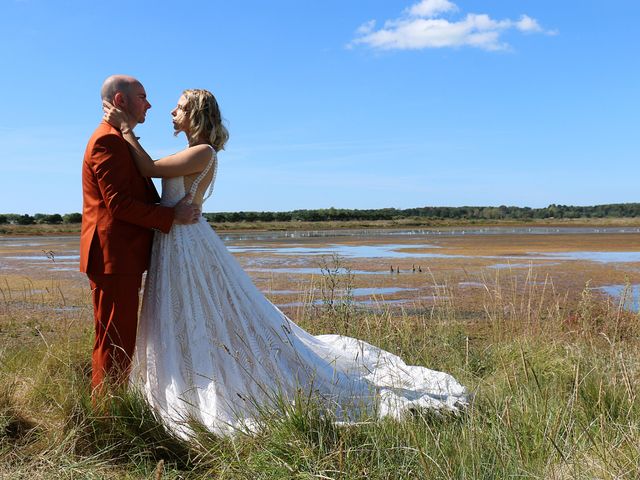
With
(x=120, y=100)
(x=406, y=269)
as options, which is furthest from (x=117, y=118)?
(x=406, y=269)

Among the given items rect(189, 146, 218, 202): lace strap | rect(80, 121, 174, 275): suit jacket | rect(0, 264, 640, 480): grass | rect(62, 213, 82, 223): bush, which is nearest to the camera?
rect(0, 264, 640, 480): grass

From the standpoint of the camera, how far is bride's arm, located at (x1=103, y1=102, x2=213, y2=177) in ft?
13.6

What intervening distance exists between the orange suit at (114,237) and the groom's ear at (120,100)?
14 centimetres

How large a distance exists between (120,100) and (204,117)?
530 mm

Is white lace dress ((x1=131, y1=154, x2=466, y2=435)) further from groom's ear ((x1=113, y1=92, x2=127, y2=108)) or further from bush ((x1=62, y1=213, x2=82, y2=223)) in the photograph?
bush ((x1=62, y1=213, x2=82, y2=223))

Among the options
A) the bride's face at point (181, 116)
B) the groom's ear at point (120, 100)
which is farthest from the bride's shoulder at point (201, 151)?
the groom's ear at point (120, 100)

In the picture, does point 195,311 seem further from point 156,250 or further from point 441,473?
point 441,473

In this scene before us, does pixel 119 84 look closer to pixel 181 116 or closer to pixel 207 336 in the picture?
pixel 181 116

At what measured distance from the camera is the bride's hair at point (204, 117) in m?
4.11

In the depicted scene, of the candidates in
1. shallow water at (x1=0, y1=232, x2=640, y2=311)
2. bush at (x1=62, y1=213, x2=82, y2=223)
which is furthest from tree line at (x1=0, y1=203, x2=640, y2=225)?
shallow water at (x1=0, y1=232, x2=640, y2=311)

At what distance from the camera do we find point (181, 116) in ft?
13.7

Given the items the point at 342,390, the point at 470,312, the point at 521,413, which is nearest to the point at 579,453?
the point at 521,413

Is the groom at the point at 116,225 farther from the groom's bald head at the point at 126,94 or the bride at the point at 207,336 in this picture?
the bride at the point at 207,336

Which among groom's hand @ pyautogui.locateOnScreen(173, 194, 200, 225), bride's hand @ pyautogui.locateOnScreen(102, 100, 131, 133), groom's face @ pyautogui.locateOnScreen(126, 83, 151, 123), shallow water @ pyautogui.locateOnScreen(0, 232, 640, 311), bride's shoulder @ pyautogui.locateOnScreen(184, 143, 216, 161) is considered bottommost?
shallow water @ pyautogui.locateOnScreen(0, 232, 640, 311)
